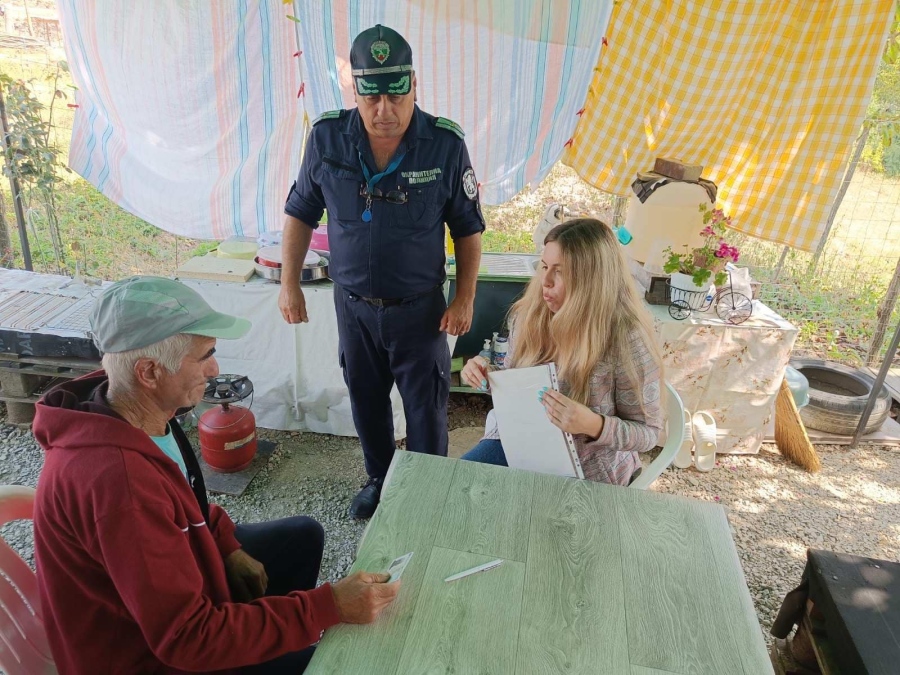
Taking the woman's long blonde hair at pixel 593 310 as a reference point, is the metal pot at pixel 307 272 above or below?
below

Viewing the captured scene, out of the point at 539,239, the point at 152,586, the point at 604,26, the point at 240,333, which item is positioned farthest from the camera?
the point at 539,239

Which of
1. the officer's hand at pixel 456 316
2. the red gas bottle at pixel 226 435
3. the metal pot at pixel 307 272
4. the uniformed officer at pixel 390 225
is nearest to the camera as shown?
the uniformed officer at pixel 390 225

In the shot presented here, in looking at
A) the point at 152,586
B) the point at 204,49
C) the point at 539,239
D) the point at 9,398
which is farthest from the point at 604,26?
the point at 9,398

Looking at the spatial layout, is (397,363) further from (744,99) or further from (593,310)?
(744,99)

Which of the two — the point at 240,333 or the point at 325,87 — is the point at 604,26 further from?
the point at 240,333

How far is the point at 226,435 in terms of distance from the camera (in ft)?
9.53

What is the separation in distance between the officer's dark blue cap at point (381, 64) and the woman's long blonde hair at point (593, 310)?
2.76 ft

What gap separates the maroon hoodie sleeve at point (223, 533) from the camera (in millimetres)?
1585

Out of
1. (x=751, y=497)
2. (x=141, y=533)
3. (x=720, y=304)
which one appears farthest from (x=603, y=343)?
(x=751, y=497)

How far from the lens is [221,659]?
113 cm

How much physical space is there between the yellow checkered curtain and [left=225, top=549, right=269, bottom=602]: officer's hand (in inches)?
107

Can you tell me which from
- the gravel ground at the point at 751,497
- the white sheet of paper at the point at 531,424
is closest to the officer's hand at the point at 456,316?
the white sheet of paper at the point at 531,424

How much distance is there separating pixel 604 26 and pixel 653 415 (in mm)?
2134

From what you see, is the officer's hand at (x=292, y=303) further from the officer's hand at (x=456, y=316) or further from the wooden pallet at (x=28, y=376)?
the wooden pallet at (x=28, y=376)
